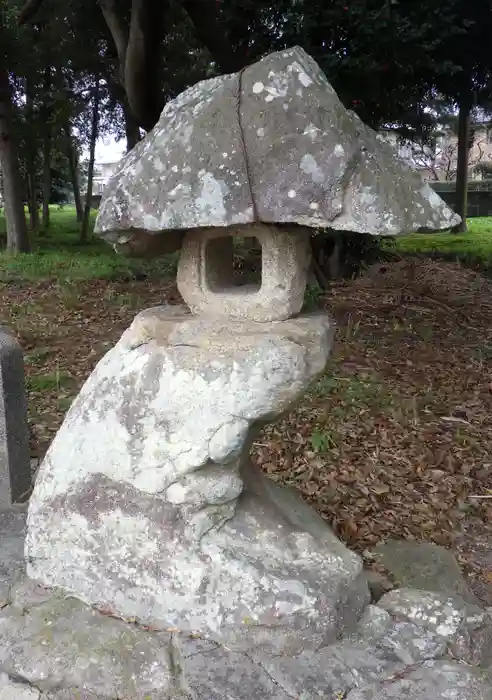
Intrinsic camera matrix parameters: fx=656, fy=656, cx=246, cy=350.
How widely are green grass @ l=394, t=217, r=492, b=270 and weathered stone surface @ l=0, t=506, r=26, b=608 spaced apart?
8148 mm

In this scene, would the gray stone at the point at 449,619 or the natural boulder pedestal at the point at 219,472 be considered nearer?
the natural boulder pedestal at the point at 219,472

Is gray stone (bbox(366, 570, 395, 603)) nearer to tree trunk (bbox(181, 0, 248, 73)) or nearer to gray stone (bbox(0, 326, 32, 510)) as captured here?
gray stone (bbox(0, 326, 32, 510))

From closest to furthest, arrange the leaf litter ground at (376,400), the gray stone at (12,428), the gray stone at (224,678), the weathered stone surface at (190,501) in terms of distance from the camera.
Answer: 1. the gray stone at (224,678)
2. the weathered stone surface at (190,501)
3. the gray stone at (12,428)
4. the leaf litter ground at (376,400)

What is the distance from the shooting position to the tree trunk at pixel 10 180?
11.6 m

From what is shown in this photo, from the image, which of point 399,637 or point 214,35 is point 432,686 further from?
point 214,35

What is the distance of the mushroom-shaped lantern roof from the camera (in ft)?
6.24

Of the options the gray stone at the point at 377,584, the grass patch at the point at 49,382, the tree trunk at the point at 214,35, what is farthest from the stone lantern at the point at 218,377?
the tree trunk at the point at 214,35

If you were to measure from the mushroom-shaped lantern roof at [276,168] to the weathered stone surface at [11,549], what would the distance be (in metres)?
1.51

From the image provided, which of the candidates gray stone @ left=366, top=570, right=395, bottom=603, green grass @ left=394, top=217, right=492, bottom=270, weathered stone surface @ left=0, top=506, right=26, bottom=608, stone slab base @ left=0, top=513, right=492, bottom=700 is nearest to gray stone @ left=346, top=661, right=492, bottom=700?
stone slab base @ left=0, top=513, right=492, bottom=700

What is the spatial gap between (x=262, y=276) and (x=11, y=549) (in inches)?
66.9

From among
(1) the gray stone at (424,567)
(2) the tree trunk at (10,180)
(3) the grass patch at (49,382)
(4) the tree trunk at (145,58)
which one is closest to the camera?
(1) the gray stone at (424,567)

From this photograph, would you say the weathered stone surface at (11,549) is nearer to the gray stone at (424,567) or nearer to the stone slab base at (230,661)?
the stone slab base at (230,661)

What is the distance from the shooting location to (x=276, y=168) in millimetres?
1942

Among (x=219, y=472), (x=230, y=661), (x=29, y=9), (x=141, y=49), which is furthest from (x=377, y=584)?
(x=29, y=9)
